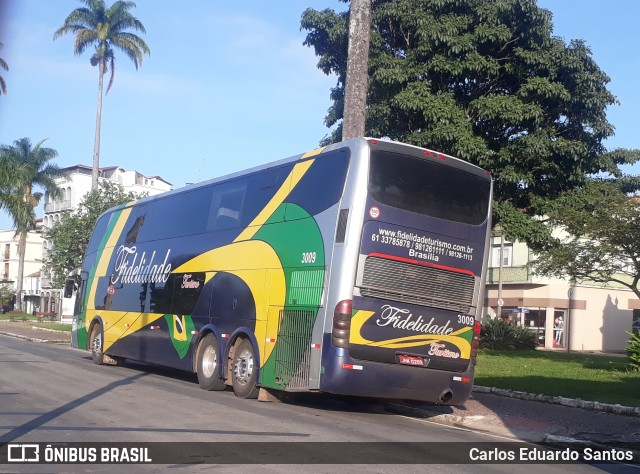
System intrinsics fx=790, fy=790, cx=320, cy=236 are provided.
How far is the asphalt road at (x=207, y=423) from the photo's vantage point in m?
8.95

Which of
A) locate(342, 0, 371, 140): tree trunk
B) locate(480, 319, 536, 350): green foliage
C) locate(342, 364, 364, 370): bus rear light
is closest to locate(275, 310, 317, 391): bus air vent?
locate(342, 364, 364, 370): bus rear light

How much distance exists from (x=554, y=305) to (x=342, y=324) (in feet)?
134

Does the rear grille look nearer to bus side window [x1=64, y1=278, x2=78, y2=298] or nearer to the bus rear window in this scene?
the bus rear window

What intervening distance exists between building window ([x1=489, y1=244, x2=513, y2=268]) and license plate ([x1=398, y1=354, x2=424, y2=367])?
3862 cm

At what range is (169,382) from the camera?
1750 centimetres

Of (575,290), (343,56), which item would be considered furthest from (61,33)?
(575,290)

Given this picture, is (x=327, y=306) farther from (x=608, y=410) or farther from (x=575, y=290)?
(x=575, y=290)

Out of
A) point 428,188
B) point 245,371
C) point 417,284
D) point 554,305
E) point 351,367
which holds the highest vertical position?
point 428,188

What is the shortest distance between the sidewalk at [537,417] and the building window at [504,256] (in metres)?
35.4

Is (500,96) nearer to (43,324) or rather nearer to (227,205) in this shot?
(227,205)

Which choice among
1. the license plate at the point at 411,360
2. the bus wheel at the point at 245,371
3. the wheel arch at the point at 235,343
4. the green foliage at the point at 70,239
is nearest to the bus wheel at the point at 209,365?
the wheel arch at the point at 235,343

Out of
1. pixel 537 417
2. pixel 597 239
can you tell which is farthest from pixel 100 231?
pixel 537 417

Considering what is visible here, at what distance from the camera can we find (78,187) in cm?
8212

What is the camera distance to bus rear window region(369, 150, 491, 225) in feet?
40.9
